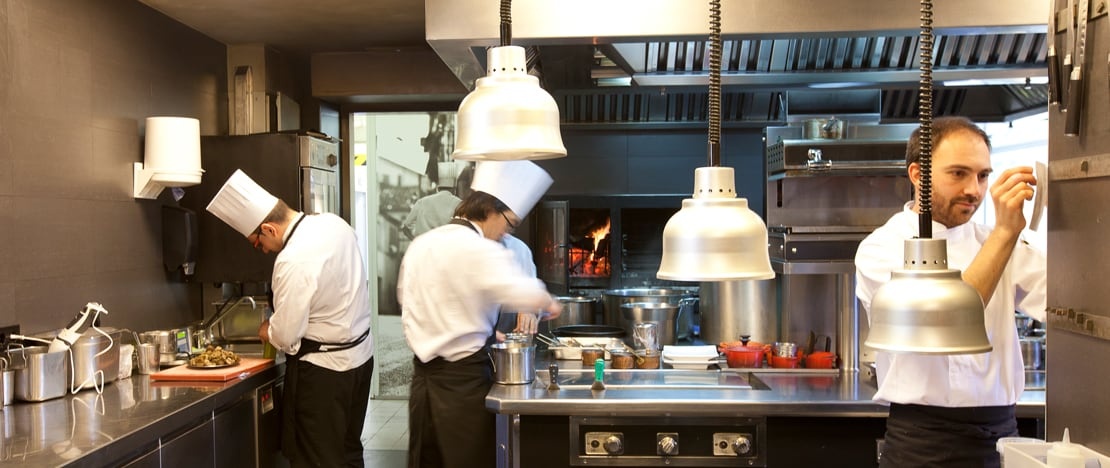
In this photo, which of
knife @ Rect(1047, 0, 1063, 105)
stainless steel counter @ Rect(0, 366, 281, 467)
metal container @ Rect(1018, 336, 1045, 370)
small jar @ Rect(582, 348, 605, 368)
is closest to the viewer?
knife @ Rect(1047, 0, 1063, 105)

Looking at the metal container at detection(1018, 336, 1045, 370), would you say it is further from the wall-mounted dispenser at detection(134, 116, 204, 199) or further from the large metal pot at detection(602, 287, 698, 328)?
the wall-mounted dispenser at detection(134, 116, 204, 199)

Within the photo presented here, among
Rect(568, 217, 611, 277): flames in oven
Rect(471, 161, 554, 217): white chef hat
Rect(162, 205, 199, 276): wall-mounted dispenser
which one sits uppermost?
Rect(471, 161, 554, 217): white chef hat

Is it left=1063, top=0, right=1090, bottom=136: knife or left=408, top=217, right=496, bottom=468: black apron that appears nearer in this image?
left=1063, top=0, right=1090, bottom=136: knife

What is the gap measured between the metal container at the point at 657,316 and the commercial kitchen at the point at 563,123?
0.24 feet

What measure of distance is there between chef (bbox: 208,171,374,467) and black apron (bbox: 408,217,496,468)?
0.60 metres

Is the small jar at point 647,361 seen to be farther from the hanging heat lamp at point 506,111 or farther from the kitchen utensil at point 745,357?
the hanging heat lamp at point 506,111

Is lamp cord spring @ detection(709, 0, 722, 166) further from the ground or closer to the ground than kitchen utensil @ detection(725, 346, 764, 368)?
further from the ground

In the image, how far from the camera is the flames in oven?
6.01 meters

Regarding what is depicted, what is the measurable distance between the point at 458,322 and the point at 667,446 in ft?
3.43

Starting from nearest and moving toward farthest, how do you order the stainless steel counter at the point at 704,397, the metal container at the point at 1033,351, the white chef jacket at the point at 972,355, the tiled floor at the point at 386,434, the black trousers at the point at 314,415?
the white chef jacket at the point at 972,355, the stainless steel counter at the point at 704,397, the metal container at the point at 1033,351, the black trousers at the point at 314,415, the tiled floor at the point at 386,434

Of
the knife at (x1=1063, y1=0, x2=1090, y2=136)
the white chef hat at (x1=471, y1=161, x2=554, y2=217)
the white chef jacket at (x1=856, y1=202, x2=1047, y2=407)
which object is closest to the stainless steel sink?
the white chef hat at (x1=471, y1=161, x2=554, y2=217)

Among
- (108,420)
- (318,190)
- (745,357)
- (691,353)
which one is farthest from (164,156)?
(745,357)

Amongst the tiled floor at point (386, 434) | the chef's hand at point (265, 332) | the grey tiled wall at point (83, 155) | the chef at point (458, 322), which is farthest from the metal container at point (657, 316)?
the grey tiled wall at point (83, 155)

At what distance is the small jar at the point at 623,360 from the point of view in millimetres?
3969
